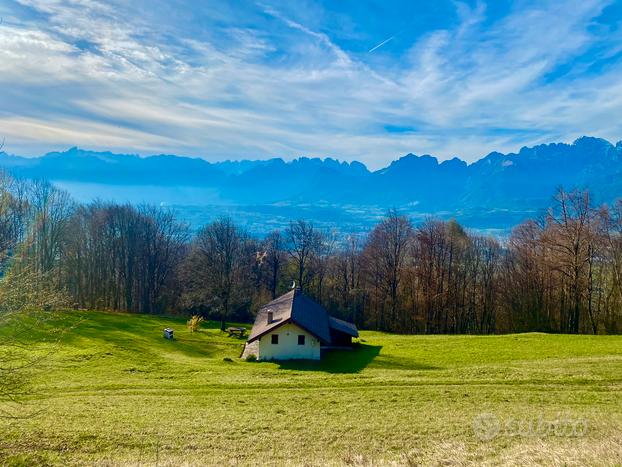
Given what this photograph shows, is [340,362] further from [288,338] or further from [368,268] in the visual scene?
[368,268]

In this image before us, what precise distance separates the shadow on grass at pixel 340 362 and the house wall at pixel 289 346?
2.68ft

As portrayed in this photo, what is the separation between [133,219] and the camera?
75.7 metres

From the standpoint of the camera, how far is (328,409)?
21.5 meters

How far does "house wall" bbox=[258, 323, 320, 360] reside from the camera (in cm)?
3806

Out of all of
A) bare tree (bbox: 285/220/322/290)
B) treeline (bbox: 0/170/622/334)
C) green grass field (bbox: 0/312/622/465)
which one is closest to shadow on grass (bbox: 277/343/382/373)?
green grass field (bbox: 0/312/622/465)

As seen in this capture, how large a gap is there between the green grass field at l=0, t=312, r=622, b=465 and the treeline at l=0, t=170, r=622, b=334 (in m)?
17.7

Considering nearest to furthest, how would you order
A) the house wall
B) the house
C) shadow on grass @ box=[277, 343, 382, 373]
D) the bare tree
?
shadow on grass @ box=[277, 343, 382, 373] → the house → the house wall → the bare tree

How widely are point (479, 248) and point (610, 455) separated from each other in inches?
2161

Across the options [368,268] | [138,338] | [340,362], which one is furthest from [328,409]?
[368,268]

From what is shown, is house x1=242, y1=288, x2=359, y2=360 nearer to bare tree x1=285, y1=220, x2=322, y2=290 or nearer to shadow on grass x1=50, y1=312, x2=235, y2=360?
shadow on grass x1=50, y1=312, x2=235, y2=360

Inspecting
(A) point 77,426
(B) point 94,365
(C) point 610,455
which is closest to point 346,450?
(C) point 610,455

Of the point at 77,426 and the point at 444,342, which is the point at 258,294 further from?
the point at 77,426

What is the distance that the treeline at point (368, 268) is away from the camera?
52438 mm

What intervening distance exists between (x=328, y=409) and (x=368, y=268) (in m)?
46.7
